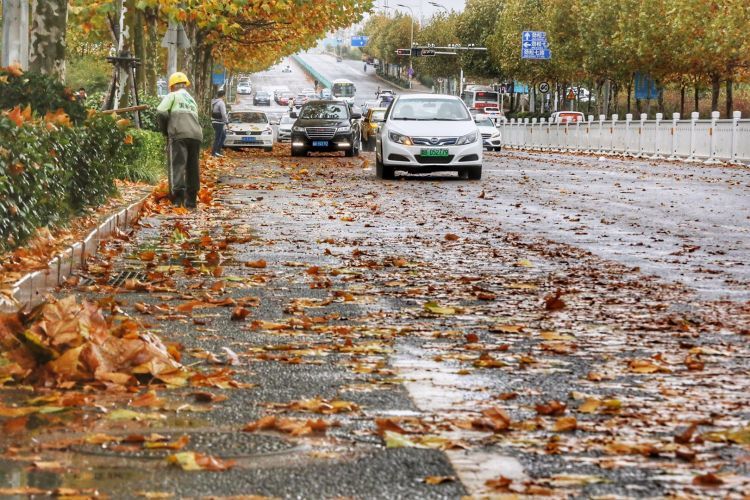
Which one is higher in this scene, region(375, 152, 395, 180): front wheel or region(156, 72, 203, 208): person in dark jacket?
region(156, 72, 203, 208): person in dark jacket

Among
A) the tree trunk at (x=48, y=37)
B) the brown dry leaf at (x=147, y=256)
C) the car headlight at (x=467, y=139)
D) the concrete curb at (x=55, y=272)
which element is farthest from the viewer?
the car headlight at (x=467, y=139)

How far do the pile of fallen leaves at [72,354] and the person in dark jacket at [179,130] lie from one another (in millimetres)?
12128

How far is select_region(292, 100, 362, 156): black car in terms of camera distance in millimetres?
44781

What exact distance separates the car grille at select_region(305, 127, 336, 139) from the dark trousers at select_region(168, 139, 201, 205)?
81.5ft

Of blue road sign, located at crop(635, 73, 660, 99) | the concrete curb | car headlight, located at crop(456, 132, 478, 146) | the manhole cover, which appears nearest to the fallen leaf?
the concrete curb

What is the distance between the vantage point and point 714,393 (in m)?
6.50

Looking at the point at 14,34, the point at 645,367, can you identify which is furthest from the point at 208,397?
the point at 14,34

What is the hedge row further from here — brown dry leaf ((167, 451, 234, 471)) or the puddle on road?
brown dry leaf ((167, 451, 234, 471))

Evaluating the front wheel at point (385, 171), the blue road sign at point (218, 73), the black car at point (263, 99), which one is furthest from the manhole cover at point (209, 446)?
the black car at point (263, 99)

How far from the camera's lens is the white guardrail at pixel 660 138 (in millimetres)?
41344

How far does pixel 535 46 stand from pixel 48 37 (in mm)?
75557

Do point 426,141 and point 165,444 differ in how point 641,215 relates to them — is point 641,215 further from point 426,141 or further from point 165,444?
point 165,444

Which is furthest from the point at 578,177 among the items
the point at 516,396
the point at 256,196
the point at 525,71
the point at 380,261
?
the point at 525,71

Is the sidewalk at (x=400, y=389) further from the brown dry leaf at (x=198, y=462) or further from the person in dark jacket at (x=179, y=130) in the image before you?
the person in dark jacket at (x=179, y=130)
